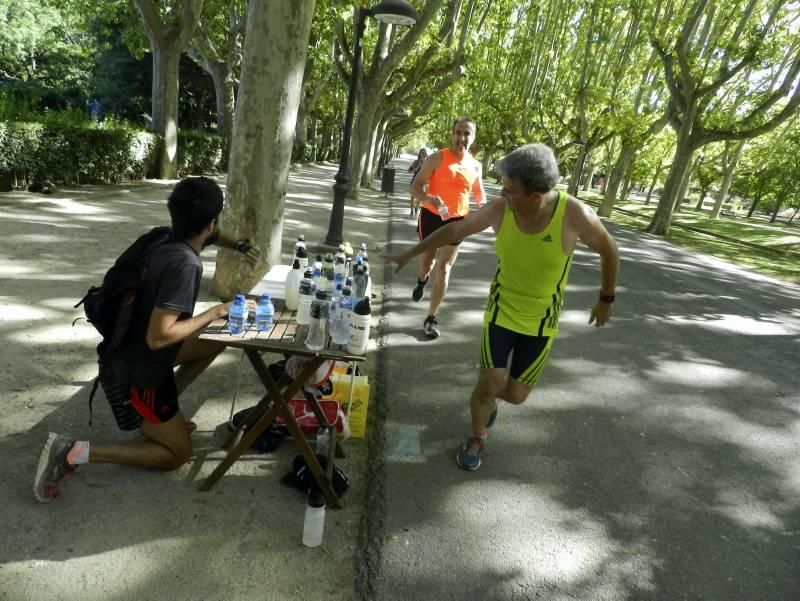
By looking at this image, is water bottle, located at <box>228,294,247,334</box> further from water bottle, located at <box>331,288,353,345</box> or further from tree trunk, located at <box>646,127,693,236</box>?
tree trunk, located at <box>646,127,693,236</box>

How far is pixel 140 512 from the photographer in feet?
8.52

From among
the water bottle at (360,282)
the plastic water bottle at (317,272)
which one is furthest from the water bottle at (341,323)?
the water bottle at (360,282)

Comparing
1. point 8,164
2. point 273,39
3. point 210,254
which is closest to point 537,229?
point 273,39

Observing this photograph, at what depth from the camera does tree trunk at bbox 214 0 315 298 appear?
4910mm

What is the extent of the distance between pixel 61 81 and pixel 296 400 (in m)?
44.7

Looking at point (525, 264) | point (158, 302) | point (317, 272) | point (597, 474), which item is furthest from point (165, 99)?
point (597, 474)

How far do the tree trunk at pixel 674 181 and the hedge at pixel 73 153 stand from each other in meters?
17.4

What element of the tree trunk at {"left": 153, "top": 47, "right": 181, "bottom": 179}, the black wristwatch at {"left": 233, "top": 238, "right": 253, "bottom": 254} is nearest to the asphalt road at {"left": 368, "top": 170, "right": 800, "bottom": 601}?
the black wristwatch at {"left": 233, "top": 238, "right": 253, "bottom": 254}

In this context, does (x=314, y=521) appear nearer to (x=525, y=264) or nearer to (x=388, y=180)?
(x=525, y=264)

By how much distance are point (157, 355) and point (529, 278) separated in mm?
2178

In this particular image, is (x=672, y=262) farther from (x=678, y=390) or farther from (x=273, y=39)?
(x=273, y=39)

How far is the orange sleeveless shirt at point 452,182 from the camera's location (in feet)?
18.0

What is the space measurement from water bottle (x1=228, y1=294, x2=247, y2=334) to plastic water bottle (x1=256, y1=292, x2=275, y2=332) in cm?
13

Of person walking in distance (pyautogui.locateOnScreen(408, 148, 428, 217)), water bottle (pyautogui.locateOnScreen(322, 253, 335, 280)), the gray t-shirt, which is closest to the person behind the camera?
the gray t-shirt
